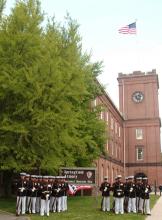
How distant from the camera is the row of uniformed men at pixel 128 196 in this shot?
19750mm

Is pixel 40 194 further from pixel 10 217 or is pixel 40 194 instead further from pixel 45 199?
pixel 10 217

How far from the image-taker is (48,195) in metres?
18.8

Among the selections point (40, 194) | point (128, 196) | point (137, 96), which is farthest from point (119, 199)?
point (137, 96)

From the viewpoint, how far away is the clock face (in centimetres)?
6881

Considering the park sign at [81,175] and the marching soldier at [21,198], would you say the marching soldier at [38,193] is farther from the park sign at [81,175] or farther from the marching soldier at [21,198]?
the park sign at [81,175]

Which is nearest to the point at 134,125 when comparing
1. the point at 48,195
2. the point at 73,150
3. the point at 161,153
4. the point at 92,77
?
the point at 161,153

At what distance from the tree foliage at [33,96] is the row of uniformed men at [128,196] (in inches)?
115

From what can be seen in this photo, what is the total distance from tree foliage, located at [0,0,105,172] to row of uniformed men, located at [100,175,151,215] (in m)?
2.92

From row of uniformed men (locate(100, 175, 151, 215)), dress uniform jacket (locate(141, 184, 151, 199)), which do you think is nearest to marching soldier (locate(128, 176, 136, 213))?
row of uniformed men (locate(100, 175, 151, 215))

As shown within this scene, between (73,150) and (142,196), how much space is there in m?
5.29

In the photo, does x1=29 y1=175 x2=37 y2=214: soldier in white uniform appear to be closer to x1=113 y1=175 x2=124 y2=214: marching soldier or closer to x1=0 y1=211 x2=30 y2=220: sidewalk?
x1=0 y1=211 x2=30 y2=220: sidewalk

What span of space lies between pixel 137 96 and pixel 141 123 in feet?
15.1

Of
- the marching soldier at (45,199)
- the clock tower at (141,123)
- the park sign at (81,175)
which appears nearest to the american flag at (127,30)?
Result: the park sign at (81,175)

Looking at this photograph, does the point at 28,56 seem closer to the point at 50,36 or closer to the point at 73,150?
the point at 50,36
